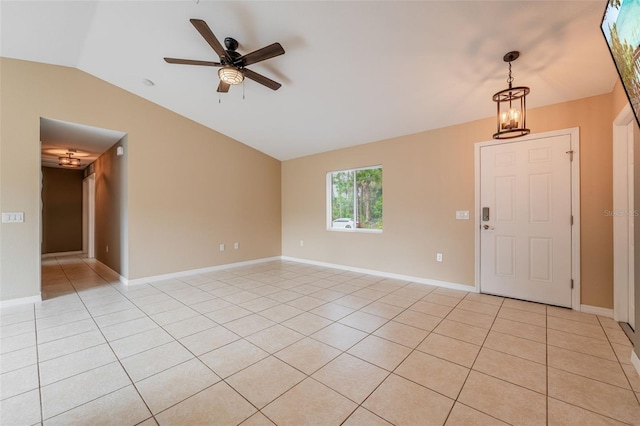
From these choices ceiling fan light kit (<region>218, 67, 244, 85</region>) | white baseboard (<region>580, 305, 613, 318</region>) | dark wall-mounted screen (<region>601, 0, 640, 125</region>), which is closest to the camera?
dark wall-mounted screen (<region>601, 0, 640, 125</region>)

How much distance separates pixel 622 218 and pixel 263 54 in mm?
4063

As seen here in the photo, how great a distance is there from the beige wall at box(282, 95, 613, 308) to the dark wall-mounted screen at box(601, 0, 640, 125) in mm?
2086

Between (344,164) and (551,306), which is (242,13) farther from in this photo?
(551,306)

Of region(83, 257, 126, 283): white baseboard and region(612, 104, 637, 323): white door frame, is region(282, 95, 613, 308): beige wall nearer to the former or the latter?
region(612, 104, 637, 323): white door frame

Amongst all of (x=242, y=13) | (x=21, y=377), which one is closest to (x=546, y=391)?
(x=21, y=377)

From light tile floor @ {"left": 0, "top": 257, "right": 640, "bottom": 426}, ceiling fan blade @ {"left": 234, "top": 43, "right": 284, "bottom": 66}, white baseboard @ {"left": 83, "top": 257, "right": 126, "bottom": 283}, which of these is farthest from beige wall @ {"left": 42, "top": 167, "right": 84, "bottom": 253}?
ceiling fan blade @ {"left": 234, "top": 43, "right": 284, "bottom": 66}

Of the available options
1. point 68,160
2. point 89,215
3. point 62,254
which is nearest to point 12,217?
point 68,160

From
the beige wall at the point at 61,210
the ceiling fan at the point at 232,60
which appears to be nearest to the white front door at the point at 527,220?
the ceiling fan at the point at 232,60

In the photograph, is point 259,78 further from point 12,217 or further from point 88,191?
point 88,191

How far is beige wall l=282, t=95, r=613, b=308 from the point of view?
9.49 feet

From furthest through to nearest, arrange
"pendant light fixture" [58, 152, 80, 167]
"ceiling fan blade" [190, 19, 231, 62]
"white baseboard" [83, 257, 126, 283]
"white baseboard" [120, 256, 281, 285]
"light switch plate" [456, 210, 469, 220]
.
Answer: "pendant light fixture" [58, 152, 80, 167]
"white baseboard" [83, 257, 126, 283]
"white baseboard" [120, 256, 281, 285]
"light switch plate" [456, 210, 469, 220]
"ceiling fan blade" [190, 19, 231, 62]

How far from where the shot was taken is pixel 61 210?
7.34m

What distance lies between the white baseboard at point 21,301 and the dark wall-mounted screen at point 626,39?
6006 millimetres

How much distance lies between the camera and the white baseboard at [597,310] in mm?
2832
